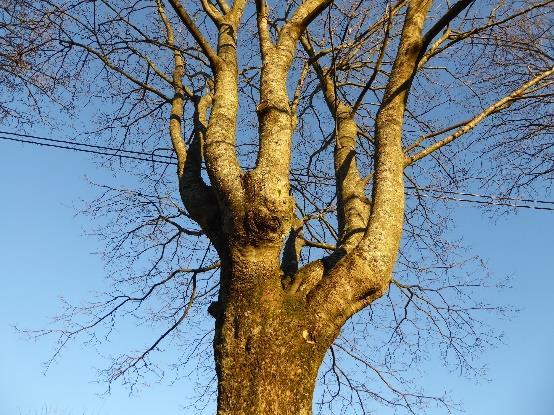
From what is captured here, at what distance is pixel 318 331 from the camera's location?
8.49 feet

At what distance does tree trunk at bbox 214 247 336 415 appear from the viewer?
2.35 meters

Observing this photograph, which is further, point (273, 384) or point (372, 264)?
point (372, 264)

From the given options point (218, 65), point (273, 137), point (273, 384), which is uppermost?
point (218, 65)

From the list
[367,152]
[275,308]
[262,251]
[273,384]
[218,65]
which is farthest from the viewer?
[367,152]

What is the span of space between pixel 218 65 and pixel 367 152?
260cm

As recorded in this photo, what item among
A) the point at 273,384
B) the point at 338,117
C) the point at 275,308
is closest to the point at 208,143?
the point at 275,308

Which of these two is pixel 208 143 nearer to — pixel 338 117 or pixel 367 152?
pixel 338 117

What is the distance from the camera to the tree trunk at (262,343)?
2.35 meters

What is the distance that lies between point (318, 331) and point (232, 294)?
47 cm

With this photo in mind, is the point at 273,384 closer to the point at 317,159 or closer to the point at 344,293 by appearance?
the point at 344,293

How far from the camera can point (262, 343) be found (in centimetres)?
246

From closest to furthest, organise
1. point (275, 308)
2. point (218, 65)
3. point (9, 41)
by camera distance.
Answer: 1. point (275, 308)
2. point (218, 65)
3. point (9, 41)

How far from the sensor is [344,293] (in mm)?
2707

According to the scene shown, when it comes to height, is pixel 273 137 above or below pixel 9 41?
below
